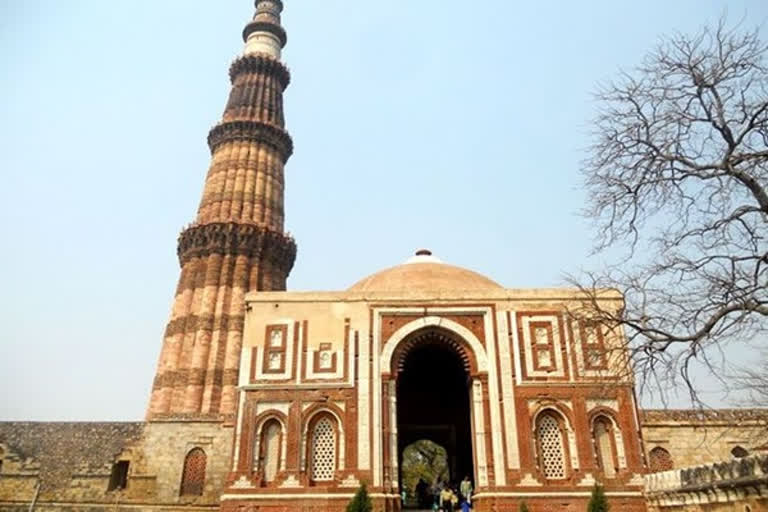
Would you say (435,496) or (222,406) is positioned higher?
(222,406)

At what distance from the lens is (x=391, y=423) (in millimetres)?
13812

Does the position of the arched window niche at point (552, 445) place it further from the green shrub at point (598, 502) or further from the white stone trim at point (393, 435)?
the white stone trim at point (393, 435)

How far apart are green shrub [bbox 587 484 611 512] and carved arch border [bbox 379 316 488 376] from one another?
11.3ft

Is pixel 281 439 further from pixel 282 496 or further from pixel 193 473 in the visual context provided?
pixel 193 473

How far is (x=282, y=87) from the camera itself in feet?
97.9

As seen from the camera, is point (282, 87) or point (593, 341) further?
point (282, 87)

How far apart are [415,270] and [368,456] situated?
18.7 feet

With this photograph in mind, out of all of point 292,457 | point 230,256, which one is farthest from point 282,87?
point 292,457

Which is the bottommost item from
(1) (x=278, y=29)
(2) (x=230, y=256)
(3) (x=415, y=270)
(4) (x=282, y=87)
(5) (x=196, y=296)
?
(3) (x=415, y=270)

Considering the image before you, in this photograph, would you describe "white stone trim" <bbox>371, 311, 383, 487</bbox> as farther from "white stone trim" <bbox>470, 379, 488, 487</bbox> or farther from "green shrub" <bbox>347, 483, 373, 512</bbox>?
"white stone trim" <bbox>470, 379, 488, 487</bbox>

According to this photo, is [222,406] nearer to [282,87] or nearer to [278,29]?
[282,87]

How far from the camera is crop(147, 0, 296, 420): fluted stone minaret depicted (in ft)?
70.1

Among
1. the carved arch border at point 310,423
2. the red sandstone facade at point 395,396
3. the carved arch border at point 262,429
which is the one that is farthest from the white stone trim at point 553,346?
the carved arch border at point 262,429

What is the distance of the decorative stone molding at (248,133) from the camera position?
2700cm
